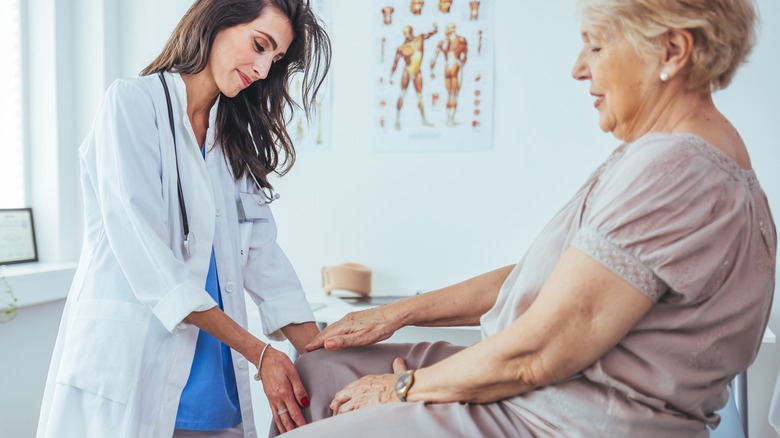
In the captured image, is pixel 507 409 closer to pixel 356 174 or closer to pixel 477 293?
pixel 477 293

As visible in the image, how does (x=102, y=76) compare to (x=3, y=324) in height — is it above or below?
above

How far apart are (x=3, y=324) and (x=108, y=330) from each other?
1.34 meters

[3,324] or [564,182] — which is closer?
[3,324]

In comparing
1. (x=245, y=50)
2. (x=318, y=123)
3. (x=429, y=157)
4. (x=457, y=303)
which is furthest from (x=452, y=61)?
(x=457, y=303)

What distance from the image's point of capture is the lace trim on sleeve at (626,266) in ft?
2.81

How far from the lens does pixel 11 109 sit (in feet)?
8.93

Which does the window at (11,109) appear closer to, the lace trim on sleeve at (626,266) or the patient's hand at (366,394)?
the patient's hand at (366,394)

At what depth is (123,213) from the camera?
135cm

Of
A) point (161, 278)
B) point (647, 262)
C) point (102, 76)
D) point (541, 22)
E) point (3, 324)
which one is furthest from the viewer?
point (102, 76)

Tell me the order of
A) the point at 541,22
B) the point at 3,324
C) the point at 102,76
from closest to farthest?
1. the point at 3,324
2. the point at 541,22
3. the point at 102,76

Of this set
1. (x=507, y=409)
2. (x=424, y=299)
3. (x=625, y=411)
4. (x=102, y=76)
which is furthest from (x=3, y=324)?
(x=625, y=411)

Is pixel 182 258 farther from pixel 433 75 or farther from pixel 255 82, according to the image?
pixel 433 75

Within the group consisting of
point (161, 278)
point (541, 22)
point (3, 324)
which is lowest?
point (3, 324)

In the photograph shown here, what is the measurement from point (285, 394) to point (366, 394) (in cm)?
22
